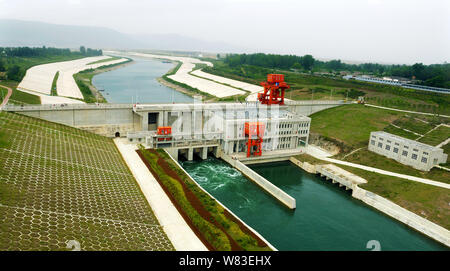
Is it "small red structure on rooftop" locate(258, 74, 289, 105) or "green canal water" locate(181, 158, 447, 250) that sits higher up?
"small red structure on rooftop" locate(258, 74, 289, 105)

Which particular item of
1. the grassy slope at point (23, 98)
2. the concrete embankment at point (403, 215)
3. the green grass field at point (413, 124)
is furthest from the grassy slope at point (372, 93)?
the grassy slope at point (23, 98)

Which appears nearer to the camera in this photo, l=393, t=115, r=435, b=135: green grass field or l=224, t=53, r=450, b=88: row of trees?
l=393, t=115, r=435, b=135: green grass field

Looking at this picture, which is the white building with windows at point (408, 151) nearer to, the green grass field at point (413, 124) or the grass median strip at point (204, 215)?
the green grass field at point (413, 124)

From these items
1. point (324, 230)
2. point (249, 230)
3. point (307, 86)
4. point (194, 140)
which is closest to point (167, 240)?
point (249, 230)

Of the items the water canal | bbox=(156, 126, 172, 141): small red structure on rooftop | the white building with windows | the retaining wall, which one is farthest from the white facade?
the retaining wall

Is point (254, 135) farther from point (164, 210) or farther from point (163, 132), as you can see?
point (164, 210)

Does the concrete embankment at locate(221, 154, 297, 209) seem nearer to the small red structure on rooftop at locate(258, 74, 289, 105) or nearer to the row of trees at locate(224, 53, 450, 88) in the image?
the small red structure on rooftop at locate(258, 74, 289, 105)

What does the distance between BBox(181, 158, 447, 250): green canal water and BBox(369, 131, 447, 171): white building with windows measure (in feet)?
39.2

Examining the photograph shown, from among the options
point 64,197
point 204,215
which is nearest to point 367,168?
point 204,215

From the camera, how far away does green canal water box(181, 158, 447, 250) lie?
101 feet

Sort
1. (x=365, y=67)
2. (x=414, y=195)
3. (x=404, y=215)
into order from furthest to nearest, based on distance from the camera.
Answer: (x=365, y=67), (x=414, y=195), (x=404, y=215)

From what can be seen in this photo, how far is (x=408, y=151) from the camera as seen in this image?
4634cm

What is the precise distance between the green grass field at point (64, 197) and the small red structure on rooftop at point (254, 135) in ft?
65.1

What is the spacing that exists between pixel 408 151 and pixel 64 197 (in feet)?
150
